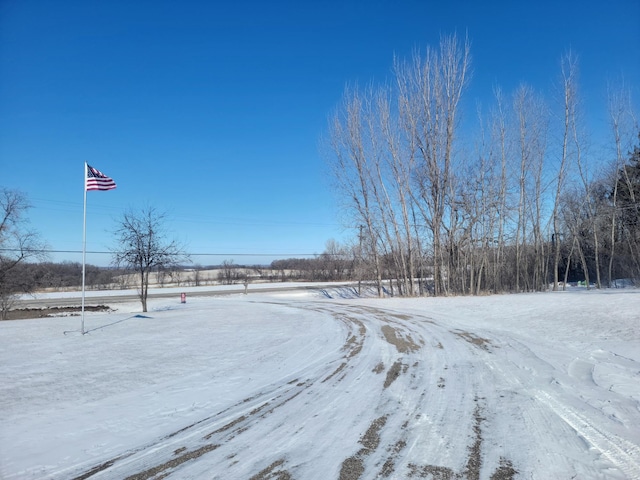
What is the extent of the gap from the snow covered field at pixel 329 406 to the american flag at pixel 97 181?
16.2 feet

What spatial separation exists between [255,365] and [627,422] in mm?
5692

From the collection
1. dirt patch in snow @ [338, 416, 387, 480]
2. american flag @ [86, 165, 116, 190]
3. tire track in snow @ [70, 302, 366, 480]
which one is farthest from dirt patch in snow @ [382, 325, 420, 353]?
american flag @ [86, 165, 116, 190]

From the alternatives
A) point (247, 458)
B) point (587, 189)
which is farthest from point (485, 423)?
point (587, 189)

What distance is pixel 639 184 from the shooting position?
2988 centimetres

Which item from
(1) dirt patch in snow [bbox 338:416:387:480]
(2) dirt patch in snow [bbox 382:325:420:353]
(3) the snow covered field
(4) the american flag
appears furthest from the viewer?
(4) the american flag

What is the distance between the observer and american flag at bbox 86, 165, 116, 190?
37.5 feet

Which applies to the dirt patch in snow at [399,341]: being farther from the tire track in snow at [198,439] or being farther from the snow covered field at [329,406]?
the tire track in snow at [198,439]

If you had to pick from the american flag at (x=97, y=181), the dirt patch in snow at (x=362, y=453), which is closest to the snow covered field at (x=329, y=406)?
the dirt patch in snow at (x=362, y=453)

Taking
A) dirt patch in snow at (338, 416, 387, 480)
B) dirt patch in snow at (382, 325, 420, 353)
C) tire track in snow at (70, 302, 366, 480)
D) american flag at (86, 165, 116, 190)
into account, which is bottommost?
dirt patch in snow at (382, 325, 420, 353)

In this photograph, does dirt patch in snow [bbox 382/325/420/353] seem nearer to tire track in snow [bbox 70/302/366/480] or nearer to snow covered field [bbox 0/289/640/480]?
snow covered field [bbox 0/289/640/480]

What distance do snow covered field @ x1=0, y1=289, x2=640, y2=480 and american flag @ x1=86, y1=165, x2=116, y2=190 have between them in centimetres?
494

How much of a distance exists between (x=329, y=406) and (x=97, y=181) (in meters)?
11.1

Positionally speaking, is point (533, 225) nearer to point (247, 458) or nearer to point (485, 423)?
point (485, 423)

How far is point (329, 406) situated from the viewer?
4562 mm
